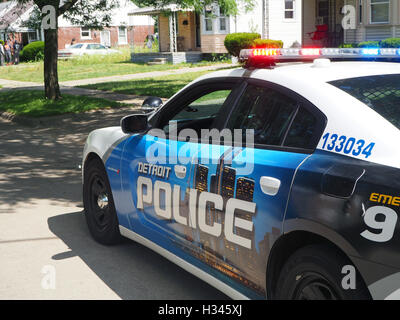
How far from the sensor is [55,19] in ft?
53.5

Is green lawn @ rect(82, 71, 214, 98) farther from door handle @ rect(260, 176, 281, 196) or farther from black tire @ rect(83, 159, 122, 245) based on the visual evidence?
door handle @ rect(260, 176, 281, 196)

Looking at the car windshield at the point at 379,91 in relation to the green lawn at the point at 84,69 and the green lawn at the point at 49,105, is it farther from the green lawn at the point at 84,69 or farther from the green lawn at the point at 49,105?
the green lawn at the point at 84,69

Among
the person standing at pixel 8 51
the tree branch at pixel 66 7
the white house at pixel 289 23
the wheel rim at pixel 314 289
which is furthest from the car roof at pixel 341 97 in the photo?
the person standing at pixel 8 51

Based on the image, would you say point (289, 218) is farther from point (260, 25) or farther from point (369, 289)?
point (260, 25)

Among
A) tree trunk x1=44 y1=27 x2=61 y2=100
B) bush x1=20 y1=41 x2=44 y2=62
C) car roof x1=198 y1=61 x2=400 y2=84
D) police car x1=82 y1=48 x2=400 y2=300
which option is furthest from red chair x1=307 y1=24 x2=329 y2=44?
car roof x1=198 y1=61 x2=400 y2=84

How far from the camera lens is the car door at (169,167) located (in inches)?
163

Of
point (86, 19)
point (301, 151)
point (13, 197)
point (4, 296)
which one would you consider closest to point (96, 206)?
point (4, 296)

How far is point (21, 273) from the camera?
5.00m

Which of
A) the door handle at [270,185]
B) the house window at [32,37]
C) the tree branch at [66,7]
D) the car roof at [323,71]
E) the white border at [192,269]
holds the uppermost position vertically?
the house window at [32,37]

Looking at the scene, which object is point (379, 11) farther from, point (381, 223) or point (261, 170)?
point (381, 223)

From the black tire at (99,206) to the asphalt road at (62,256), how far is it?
128mm

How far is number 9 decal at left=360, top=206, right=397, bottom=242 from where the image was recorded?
263cm

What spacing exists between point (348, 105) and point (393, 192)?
677mm

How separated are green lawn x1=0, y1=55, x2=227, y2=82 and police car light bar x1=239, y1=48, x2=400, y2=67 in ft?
77.6
